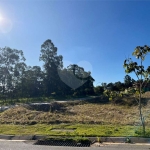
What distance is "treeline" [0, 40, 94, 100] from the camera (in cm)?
3816

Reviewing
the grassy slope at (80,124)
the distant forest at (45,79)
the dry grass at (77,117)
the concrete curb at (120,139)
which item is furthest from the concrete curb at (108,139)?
the distant forest at (45,79)

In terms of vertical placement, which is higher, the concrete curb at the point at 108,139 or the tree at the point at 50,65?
the tree at the point at 50,65

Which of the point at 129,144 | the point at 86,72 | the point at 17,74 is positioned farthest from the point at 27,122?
the point at 86,72

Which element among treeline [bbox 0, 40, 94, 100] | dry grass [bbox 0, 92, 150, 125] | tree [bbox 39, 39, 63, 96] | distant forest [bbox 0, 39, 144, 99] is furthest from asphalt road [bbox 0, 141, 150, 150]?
tree [bbox 39, 39, 63, 96]

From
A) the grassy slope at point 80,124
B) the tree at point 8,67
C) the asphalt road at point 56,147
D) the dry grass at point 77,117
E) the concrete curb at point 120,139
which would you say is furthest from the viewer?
the tree at point 8,67

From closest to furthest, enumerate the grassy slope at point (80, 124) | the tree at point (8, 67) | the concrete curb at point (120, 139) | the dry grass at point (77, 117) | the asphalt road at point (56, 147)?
the asphalt road at point (56, 147)
the concrete curb at point (120, 139)
the grassy slope at point (80, 124)
the dry grass at point (77, 117)
the tree at point (8, 67)

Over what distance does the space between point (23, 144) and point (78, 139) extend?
195cm

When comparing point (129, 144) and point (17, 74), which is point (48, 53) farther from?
point (129, 144)

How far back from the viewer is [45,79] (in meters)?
51.5

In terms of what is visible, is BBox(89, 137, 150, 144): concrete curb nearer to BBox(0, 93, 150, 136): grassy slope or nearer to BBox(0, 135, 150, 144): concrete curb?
BBox(0, 135, 150, 144): concrete curb

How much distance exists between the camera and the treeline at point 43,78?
3816 centimetres

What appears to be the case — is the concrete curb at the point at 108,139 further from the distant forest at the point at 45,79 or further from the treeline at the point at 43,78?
the treeline at the point at 43,78

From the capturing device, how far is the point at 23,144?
7.08m

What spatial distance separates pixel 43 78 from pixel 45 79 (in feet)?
2.06
